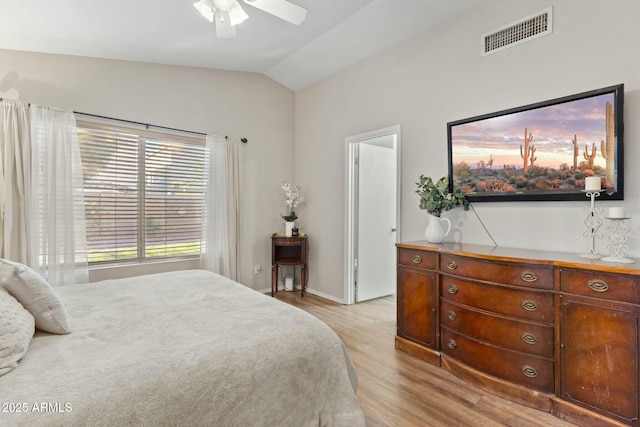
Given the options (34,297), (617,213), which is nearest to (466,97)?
(617,213)

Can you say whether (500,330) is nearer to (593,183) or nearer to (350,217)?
(593,183)

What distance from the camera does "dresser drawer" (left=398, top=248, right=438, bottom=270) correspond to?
8.84 feet

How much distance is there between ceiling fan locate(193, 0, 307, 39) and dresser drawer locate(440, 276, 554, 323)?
2.33 metres

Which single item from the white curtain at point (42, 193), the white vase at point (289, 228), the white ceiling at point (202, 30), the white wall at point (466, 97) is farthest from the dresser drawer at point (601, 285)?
the white curtain at point (42, 193)

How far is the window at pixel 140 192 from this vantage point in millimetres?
3535

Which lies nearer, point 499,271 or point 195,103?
point 499,271

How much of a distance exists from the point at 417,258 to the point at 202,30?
9.80 ft

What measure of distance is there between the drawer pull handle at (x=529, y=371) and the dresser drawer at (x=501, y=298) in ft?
1.04

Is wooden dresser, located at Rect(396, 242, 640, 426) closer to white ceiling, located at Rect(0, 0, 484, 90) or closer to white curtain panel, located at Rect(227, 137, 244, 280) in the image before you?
→ white ceiling, located at Rect(0, 0, 484, 90)

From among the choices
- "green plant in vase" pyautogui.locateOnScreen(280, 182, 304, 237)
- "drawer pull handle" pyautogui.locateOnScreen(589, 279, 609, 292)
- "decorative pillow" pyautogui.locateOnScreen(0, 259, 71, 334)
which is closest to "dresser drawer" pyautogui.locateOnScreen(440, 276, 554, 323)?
"drawer pull handle" pyautogui.locateOnScreen(589, 279, 609, 292)

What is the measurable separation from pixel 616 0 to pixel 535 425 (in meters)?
2.78

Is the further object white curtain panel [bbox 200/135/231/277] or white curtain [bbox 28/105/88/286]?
white curtain panel [bbox 200/135/231/277]

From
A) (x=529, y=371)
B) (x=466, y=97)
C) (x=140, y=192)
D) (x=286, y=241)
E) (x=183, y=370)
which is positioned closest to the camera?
(x=183, y=370)

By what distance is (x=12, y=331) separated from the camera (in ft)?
4.09
